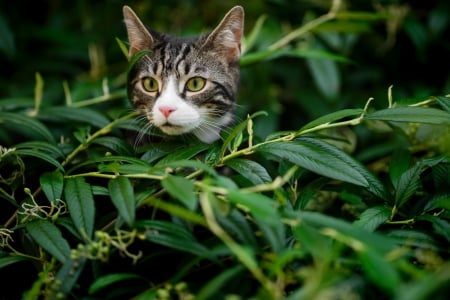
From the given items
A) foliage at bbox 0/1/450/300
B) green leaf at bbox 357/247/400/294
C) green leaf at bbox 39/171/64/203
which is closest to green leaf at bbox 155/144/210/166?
foliage at bbox 0/1/450/300

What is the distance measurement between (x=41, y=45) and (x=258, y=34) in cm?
127

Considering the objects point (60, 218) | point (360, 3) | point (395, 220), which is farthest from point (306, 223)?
point (360, 3)

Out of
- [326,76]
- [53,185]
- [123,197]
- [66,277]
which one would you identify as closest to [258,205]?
[123,197]

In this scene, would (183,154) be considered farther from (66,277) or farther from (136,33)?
(136,33)

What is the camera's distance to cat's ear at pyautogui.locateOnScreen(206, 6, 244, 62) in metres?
2.01

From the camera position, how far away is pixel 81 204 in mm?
1498

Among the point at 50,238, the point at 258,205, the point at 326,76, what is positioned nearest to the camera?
the point at 258,205

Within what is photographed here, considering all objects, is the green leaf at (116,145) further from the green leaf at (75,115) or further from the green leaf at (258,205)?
the green leaf at (258,205)

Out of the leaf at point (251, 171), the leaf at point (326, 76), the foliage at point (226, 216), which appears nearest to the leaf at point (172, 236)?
the foliage at point (226, 216)

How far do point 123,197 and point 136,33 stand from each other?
2.65 ft

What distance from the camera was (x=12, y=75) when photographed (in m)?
3.07

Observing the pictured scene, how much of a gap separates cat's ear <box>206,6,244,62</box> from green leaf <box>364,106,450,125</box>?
25.5 inches

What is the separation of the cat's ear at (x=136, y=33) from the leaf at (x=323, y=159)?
696 mm

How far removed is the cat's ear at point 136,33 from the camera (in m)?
2.02
